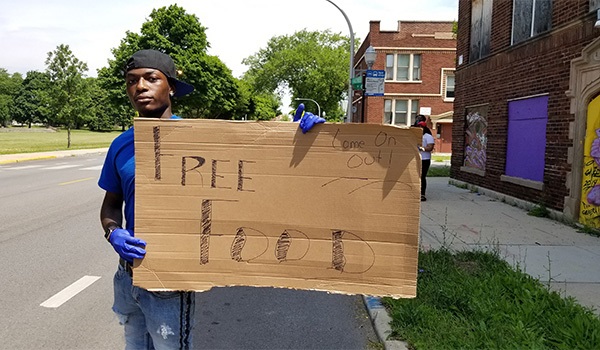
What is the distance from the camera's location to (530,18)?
941 cm

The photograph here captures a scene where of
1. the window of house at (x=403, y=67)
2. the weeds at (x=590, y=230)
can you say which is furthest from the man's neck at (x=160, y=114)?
the window of house at (x=403, y=67)

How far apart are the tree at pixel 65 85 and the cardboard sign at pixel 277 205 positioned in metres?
28.1

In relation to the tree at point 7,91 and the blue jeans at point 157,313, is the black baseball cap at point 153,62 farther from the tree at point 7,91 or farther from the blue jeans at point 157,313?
the tree at point 7,91

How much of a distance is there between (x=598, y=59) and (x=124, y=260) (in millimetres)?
7790

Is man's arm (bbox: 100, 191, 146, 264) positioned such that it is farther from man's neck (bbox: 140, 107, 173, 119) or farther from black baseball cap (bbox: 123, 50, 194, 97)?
black baseball cap (bbox: 123, 50, 194, 97)

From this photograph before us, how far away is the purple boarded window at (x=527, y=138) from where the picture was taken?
8812 mm

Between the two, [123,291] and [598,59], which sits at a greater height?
[598,59]

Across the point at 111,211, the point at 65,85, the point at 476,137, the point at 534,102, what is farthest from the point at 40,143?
the point at 111,211

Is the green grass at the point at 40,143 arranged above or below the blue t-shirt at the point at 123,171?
below

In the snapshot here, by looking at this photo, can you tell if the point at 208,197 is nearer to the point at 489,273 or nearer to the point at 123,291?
the point at 123,291

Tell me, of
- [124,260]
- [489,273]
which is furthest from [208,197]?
[489,273]

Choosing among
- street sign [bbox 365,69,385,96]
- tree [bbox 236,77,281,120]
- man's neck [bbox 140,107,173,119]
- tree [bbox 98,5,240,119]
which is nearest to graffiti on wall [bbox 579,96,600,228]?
street sign [bbox 365,69,385,96]

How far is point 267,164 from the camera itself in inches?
77.9

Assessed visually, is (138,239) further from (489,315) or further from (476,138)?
(476,138)
